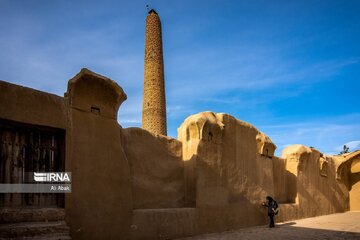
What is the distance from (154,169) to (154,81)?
1492 centimetres

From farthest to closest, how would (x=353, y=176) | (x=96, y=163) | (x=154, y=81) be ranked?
(x=154, y=81), (x=353, y=176), (x=96, y=163)

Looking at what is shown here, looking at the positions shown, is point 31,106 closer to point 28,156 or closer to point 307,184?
point 28,156

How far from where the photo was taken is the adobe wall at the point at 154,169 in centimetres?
792

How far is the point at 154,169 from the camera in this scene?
8461mm

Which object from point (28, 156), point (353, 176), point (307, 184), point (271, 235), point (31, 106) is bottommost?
point (271, 235)

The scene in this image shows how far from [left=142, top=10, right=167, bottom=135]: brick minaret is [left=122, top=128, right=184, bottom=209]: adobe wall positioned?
12154mm

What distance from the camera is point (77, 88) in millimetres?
6430

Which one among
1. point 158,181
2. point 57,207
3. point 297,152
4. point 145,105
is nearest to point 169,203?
point 158,181

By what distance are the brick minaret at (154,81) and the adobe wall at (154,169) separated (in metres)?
12.2

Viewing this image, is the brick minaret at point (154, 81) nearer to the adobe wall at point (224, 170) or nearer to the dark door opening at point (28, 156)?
the adobe wall at point (224, 170)

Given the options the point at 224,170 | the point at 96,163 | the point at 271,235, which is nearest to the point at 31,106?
the point at 96,163

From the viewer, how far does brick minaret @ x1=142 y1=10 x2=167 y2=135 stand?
2211 cm

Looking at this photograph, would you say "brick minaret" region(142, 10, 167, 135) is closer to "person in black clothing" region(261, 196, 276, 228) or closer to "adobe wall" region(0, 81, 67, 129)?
"person in black clothing" region(261, 196, 276, 228)

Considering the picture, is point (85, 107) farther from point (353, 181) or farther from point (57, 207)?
point (353, 181)
